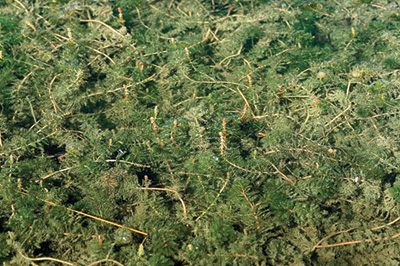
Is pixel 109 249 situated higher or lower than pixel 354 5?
lower

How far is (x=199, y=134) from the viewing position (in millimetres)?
2682

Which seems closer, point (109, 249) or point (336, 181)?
point (109, 249)

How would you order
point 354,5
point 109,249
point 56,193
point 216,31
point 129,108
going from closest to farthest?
point 109,249 < point 56,193 < point 129,108 < point 216,31 < point 354,5

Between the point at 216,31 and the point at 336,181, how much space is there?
1800 millimetres

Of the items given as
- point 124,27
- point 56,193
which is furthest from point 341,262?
point 124,27

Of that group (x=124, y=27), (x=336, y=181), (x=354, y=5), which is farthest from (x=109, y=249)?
(x=354, y=5)

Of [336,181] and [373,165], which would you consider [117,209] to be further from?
[373,165]

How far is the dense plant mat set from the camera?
2.29 metres

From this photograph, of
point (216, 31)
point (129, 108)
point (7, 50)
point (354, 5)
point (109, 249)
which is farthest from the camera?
point (354, 5)

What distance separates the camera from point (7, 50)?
3371 millimetres

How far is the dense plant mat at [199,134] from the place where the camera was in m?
2.29

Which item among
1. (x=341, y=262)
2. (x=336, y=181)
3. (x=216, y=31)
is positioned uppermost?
(x=216, y=31)

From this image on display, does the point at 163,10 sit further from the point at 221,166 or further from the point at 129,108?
the point at 221,166

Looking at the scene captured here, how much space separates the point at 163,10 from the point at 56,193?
222cm
